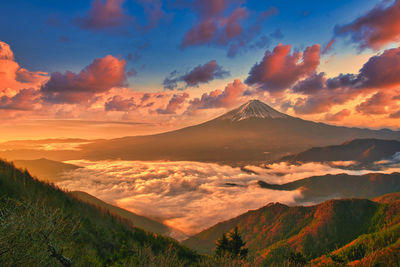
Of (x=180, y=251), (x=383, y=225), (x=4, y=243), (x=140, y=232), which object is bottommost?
(x=383, y=225)

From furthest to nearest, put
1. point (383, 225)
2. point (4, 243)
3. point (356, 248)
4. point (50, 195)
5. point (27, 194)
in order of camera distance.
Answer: point (383, 225), point (356, 248), point (50, 195), point (27, 194), point (4, 243)

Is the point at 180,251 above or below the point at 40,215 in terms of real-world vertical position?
below

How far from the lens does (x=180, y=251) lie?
192ft

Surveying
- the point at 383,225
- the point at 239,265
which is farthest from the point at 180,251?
the point at 383,225

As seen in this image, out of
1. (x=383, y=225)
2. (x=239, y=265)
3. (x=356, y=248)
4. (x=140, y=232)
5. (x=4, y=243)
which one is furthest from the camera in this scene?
(x=383, y=225)

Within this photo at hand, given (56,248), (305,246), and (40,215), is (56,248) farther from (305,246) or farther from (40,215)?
(305,246)

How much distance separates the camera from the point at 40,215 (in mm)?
7156

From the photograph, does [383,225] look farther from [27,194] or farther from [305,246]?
[27,194]

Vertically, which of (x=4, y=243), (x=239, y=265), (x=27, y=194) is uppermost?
(x=4, y=243)

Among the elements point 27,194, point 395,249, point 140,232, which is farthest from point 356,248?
point 27,194

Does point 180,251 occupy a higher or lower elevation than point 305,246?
higher

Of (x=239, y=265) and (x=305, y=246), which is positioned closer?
(x=239, y=265)

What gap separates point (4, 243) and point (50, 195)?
1257 inches

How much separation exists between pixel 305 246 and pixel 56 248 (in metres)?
222
